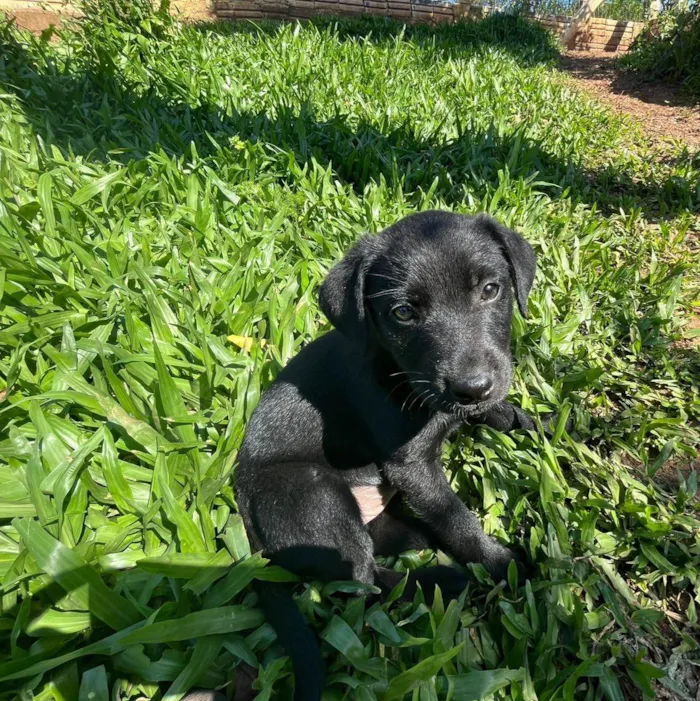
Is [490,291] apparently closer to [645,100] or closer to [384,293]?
[384,293]

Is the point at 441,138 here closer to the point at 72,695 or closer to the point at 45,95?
the point at 45,95

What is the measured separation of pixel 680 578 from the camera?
2.01 m

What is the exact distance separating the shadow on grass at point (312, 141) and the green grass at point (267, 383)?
38 mm

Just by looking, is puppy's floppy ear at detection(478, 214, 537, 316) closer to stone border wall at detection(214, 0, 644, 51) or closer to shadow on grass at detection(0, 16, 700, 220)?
shadow on grass at detection(0, 16, 700, 220)

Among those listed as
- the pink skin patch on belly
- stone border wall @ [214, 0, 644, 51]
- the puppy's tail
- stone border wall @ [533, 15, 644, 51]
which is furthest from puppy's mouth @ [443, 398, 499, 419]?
stone border wall @ [533, 15, 644, 51]

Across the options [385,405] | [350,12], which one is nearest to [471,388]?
[385,405]

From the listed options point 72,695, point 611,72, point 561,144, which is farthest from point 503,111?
point 72,695

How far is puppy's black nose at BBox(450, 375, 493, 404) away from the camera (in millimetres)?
1894

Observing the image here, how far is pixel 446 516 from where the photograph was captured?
2.23 m

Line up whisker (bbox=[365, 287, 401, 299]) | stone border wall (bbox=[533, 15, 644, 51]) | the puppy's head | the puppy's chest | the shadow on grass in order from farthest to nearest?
stone border wall (bbox=[533, 15, 644, 51])
the shadow on grass
the puppy's chest
whisker (bbox=[365, 287, 401, 299])
the puppy's head

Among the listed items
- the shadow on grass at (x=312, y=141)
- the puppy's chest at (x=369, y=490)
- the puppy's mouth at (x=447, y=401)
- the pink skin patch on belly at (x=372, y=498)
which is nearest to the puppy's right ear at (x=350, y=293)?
the puppy's mouth at (x=447, y=401)

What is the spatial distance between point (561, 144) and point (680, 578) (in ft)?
16.9

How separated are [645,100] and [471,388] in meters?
8.78

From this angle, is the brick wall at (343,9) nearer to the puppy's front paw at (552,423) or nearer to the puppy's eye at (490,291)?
the puppy's eye at (490,291)
